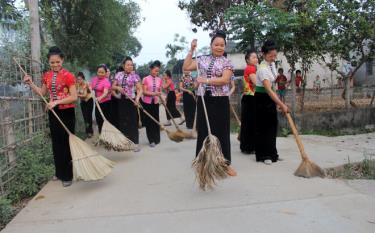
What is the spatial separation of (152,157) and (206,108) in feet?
6.97

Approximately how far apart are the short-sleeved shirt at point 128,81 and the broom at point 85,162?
100 inches

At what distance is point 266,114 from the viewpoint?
5746 millimetres

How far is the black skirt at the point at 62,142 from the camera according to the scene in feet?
16.4

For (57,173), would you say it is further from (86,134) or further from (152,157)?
(86,134)

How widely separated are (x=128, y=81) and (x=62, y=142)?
2559 millimetres

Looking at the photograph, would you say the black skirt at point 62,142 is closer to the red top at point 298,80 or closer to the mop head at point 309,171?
the mop head at point 309,171

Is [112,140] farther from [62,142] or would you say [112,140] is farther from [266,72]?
[266,72]

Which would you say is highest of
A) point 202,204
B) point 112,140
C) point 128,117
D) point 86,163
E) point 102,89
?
→ point 102,89

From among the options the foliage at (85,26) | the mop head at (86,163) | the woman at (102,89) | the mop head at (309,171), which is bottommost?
the mop head at (309,171)

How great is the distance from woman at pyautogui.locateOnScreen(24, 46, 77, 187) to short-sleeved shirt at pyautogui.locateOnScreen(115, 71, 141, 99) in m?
2.30

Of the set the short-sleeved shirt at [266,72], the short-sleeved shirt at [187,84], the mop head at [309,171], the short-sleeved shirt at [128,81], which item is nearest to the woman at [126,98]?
the short-sleeved shirt at [128,81]

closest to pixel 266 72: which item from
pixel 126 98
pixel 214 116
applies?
pixel 214 116

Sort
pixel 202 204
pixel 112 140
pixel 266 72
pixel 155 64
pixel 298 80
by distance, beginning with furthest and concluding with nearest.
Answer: pixel 298 80 < pixel 155 64 < pixel 112 140 < pixel 266 72 < pixel 202 204

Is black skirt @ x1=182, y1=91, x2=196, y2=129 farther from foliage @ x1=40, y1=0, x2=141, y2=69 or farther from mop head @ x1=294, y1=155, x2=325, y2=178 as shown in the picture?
mop head @ x1=294, y1=155, x2=325, y2=178
